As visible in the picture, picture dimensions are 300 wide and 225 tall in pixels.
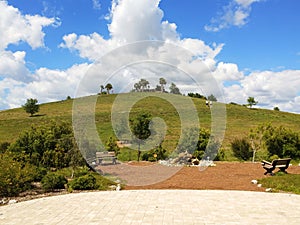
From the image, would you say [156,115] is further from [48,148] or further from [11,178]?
[11,178]

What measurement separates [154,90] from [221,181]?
18.3 feet

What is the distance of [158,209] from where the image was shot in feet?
26.7

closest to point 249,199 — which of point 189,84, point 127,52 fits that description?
point 189,84

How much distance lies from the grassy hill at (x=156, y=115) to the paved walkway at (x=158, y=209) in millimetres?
17353

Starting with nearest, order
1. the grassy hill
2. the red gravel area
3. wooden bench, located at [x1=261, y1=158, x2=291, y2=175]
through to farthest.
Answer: the red gravel area
wooden bench, located at [x1=261, y1=158, x2=291, y2=175]
the grassy hill

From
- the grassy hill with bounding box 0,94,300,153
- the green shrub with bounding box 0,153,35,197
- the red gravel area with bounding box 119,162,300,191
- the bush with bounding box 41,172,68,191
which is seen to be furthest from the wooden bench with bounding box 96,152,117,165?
the grassy hill with bounding box 0,94,300,153

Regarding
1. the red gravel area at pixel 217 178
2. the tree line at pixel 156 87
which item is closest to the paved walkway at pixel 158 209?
the red gravel area at pixel 217 178

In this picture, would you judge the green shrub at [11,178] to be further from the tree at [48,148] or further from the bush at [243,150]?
the bush at [243,150]

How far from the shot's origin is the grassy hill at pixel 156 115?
121 feet

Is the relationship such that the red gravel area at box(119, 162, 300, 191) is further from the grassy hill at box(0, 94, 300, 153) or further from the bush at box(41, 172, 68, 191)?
the grassy hill at box(0, 94, 300, 153)

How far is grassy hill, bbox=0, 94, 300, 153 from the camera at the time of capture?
36731mm

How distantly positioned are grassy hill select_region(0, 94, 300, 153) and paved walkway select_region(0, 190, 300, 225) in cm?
1735

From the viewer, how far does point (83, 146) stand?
15703 mm

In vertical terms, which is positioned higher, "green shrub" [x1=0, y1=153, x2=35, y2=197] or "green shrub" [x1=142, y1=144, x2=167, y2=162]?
"green shrub" [x1=142, y1=144, x2=167, y2=162]
